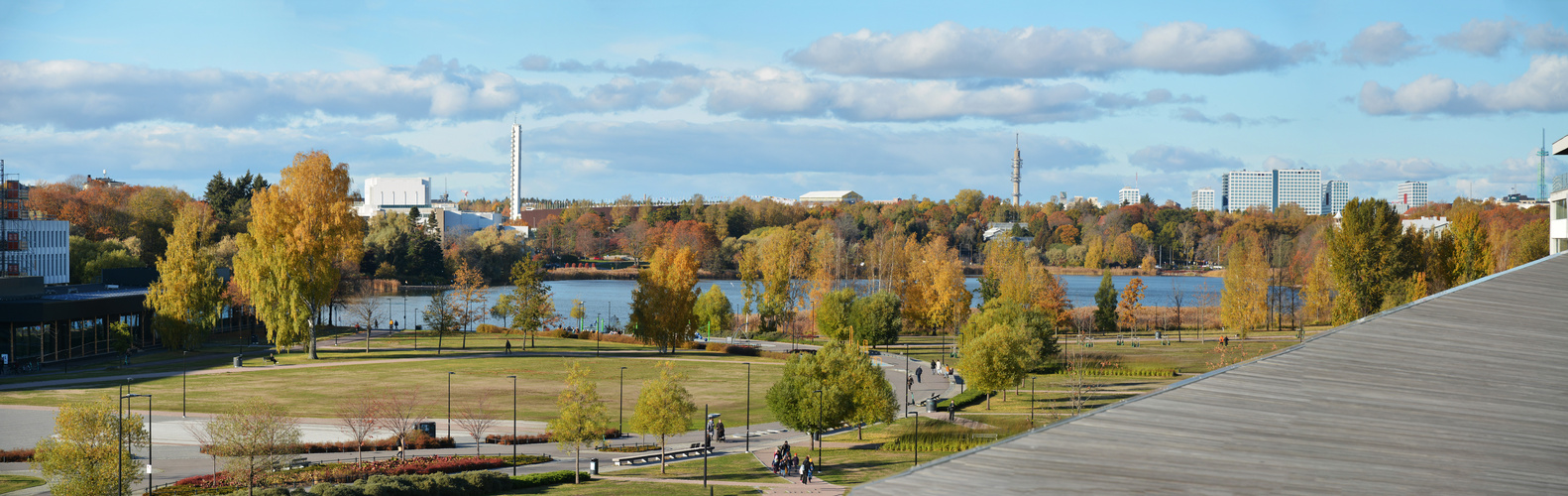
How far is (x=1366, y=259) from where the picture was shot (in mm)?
81375

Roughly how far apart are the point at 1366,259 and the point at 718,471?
6503 centimetres

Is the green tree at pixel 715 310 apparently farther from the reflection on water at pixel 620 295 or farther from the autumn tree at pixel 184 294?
the autumn tree at pixel 184 294

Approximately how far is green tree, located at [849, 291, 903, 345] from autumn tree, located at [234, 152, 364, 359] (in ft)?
126

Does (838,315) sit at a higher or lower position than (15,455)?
higher

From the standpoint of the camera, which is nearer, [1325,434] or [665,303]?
[1325,434]

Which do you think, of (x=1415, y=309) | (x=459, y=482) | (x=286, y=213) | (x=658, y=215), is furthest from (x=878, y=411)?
(x=658, y=215)

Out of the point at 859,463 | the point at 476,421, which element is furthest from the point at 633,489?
the point at 476,421

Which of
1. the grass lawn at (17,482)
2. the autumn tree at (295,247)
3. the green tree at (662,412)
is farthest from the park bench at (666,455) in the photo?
the autumn tree at (295,247)

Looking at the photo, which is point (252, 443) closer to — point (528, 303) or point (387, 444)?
point (387, 444)

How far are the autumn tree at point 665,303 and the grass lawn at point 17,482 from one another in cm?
4613

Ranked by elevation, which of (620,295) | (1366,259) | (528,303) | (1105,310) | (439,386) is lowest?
(439,386)

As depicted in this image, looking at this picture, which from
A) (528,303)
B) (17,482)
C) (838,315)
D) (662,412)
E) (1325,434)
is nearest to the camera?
(1325,434)

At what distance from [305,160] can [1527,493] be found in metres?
73.4

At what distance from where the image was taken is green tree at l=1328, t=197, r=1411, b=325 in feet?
266
